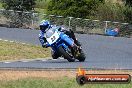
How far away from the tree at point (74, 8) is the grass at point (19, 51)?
507 inches

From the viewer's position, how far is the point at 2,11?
41.1 metres

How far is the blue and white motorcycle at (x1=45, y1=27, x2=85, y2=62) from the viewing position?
2003 cm

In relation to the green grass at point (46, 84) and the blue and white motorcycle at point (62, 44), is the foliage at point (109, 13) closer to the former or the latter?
the blue and white motorcycle at point (62, 44)

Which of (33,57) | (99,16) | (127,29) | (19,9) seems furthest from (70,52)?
(19,9)

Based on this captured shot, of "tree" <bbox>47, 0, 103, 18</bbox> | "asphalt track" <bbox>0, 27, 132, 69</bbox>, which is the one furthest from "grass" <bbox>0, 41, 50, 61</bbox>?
"tree" <bbox>47, 0, 103, 18</bbox>

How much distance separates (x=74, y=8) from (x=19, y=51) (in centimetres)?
1611

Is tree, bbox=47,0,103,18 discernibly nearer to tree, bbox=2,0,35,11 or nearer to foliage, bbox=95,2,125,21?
foliage, bbox=95,2,125,21

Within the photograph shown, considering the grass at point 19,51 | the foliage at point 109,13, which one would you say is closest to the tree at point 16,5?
the foliage at point 109,13

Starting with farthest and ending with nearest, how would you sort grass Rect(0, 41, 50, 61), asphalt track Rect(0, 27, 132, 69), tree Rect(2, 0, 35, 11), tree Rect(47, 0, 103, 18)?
tree Rect(2, 0, 35, 11)
tree Rect(47, 0, 103, 18)
asphalt track Rect(0, 27, 132, 69)
grass Rect(0, 41, 50, 61)

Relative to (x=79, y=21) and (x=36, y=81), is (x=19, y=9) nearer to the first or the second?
(x=79, y=21)

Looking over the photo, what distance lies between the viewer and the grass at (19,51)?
2316 centimetres

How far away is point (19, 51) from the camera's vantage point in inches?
973

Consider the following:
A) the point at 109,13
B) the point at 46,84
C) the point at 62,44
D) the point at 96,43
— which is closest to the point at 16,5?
the point at 109,13

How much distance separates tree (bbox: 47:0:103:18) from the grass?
42.2 feet
